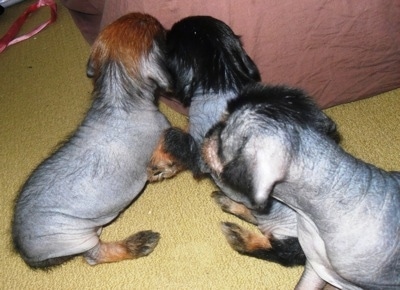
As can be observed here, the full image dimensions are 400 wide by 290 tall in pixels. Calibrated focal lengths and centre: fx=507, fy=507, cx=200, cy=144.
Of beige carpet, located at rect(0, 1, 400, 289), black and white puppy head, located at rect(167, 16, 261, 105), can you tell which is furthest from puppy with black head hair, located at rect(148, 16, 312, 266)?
beige carpet, located at rect(0, 1, 400, 289)

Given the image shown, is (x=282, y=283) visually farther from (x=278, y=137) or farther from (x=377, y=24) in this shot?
(x=377, y=24)

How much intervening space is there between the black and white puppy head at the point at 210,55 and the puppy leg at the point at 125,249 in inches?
31.4

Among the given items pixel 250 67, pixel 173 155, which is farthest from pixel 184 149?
pixel 250 67

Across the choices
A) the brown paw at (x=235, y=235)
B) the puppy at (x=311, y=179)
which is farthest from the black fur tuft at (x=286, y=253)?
the puppy at (x=311, y=179)

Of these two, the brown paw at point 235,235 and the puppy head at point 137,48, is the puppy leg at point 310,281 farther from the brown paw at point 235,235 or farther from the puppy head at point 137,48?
the puppy head at point 137,48

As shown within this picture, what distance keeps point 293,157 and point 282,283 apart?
0.90 meters

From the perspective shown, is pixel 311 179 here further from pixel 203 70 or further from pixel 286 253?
pixel 203 70

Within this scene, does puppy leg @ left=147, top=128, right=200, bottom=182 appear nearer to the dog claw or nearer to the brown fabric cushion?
the dog claw

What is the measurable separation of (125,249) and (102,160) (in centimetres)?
49

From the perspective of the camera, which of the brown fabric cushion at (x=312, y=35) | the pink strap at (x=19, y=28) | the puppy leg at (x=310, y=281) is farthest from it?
the pink strap at (x=19, y=28)

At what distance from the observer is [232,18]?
2.26 metres

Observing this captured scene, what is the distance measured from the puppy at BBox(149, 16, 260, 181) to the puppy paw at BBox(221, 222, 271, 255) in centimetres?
34

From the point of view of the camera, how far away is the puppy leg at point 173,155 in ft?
7.45

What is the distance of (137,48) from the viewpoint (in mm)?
2213
